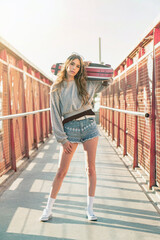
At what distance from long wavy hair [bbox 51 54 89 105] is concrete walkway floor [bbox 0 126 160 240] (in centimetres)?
107

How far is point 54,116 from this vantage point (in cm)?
270

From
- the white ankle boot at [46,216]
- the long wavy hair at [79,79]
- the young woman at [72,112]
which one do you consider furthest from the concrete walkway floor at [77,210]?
the long wavy hair at [79,79]

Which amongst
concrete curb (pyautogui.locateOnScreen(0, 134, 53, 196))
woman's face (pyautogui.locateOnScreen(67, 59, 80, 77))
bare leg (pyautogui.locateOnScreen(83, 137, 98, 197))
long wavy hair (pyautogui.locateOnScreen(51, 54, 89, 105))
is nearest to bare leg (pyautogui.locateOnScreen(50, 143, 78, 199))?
bare leg (pyautogui.locateOnScreen(83, 137, 98, 197))

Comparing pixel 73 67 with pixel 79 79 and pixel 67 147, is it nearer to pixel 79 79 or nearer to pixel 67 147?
pixel 79 79

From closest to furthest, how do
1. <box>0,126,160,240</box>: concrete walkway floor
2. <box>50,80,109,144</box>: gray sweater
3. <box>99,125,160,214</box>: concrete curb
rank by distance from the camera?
1. <box>0,126,160,240</box>: concrete walkway floor
2. <box>50,80,109,144</box>: gray sweater
3. <box>99,125,160,214</box>: concrete curb

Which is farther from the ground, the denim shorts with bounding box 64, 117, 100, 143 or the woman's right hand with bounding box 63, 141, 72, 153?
the denim shorts with bounding box 64, 117, 100, 143

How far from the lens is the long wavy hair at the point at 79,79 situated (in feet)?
8.93

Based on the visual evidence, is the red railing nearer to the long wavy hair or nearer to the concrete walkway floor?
the concrete walkway floor

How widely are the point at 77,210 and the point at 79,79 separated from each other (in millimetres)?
1278

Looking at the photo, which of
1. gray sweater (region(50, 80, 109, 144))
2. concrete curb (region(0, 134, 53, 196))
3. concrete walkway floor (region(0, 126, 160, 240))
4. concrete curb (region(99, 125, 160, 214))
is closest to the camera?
concrete walkway floor (region(0, 126, 160, 240))

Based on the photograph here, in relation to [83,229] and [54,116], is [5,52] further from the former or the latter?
[83,229]

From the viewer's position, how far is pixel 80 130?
107 inches

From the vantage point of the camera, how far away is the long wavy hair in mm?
2721

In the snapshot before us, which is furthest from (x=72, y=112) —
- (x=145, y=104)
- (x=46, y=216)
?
(x=145, y=104)
